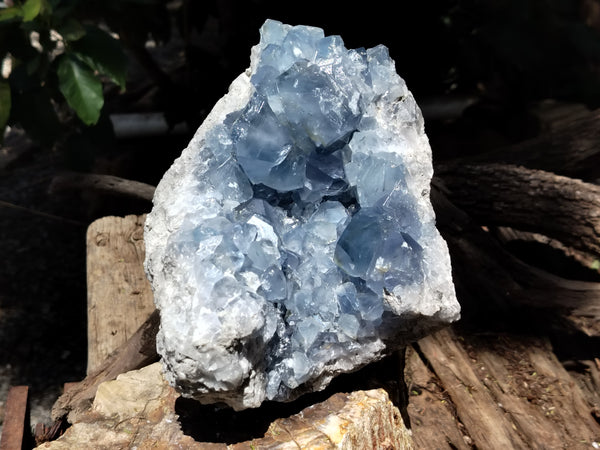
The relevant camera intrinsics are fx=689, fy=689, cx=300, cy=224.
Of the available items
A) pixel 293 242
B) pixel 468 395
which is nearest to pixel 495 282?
pixel 468 395

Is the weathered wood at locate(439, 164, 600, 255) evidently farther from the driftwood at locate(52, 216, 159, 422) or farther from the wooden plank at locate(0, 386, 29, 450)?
the wooden plank at locate(0, 386, 29, 450)

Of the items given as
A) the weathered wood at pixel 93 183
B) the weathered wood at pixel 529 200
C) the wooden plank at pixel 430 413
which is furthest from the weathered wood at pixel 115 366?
the weathered wood at pixel 529 200

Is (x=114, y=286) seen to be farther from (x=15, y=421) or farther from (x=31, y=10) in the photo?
(x=31, y=10)

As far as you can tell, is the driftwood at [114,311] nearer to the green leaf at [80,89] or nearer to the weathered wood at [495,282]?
the green leaf at [80,89]

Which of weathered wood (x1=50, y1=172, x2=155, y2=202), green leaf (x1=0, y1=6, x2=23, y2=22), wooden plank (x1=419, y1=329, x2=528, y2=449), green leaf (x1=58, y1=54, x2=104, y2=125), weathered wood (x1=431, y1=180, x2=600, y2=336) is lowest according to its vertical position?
weathered wood (x1=50, y1=172, x2=155, y2=202)

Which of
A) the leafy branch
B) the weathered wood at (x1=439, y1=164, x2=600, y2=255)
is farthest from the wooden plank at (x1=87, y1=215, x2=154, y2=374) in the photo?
the weathered wood at (x1=439, y1=164, x2=600, y2=255)

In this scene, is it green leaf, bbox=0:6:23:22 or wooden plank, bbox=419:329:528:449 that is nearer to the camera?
wooden plank, bbox=419:329:528:449
